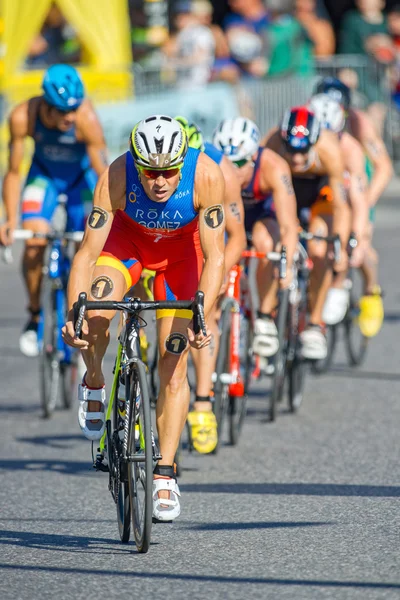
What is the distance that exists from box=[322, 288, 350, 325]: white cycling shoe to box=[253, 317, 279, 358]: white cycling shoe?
4.91 ft

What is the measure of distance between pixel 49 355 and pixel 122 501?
352cm

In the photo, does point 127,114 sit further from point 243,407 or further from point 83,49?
point 243,407

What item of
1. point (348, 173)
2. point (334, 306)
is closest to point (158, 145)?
point (334, 306)

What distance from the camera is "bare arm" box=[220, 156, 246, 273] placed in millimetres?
7910

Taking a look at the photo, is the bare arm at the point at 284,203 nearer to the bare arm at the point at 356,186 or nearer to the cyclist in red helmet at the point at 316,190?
the cyclist in red helmet at the point at 316,190

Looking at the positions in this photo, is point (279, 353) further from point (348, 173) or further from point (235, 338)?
point (348, 173)

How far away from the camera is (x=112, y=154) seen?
62.7 ft

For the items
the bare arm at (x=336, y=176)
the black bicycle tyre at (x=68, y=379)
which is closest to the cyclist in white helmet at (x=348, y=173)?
the bare arm at (x=336, y=176)

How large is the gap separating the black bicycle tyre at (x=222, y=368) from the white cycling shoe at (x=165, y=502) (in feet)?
6.38

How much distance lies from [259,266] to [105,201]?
3241 millimetres

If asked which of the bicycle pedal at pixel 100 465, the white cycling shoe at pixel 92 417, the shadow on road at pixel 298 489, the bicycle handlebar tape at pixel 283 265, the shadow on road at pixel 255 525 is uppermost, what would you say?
the bicycle handlebar tape at pixel 283 265

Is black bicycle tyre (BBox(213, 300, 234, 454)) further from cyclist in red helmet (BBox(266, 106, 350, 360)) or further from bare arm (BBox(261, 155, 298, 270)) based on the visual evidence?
cyclist in red helmet (BBox(266, 106, 350, 360))

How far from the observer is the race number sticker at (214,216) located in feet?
21.2

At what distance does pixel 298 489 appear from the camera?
24.1 ft
